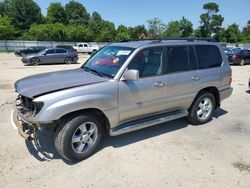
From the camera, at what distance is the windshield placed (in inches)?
195

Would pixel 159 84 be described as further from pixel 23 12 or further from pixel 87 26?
pixel 23 12

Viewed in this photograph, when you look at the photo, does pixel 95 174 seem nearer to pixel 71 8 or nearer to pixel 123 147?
pixel 123 147

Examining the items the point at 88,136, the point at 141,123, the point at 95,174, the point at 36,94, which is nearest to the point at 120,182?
the point at 95,174

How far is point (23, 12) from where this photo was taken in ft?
277

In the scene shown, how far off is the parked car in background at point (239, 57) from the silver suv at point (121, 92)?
18607 mm

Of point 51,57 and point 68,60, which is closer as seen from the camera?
point 51,57

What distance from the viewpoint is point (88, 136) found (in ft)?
15.1

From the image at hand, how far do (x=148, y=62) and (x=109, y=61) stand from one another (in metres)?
0.73

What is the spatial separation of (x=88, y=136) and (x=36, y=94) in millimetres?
1111

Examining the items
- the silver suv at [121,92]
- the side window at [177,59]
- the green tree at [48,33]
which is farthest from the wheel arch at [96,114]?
the green tree at [48,33]

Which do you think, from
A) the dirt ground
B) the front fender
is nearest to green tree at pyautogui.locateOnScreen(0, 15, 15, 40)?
the dirt ground

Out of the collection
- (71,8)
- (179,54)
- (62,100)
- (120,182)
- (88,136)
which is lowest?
(120,182)

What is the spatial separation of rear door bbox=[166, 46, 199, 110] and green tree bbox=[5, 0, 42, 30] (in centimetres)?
8484

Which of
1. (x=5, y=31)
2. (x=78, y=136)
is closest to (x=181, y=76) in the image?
(x=78, y=136)
